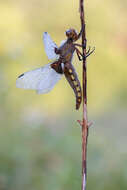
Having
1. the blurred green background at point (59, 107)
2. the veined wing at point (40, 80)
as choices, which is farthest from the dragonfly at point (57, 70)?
the blurred green background at point (59, 107)

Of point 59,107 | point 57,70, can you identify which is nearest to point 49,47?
point 57,70

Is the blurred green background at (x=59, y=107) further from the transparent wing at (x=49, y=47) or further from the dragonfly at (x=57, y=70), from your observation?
the transparent wing at (x=49, y=47)

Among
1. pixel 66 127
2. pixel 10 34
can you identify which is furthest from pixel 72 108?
pixel 10 34

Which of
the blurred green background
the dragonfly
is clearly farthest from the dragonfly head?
the blurred green background

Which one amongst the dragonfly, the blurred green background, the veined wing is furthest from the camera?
the blurred green background

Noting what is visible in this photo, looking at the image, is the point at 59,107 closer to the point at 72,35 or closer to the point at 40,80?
the point at 40,80

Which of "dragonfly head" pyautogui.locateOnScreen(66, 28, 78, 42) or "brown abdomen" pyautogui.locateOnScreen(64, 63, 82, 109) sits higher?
"dragonfly head" pyautogui.locateOnScreen(66, 28, 78, 42)

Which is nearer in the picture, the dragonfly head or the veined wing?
the dragonfly head

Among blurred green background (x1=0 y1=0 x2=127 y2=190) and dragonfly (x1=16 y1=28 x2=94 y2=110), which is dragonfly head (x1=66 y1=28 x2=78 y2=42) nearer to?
dragonfly (x1=16 y1=28 x2=94 y2=110)

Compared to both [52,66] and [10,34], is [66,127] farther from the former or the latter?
[52,66]
